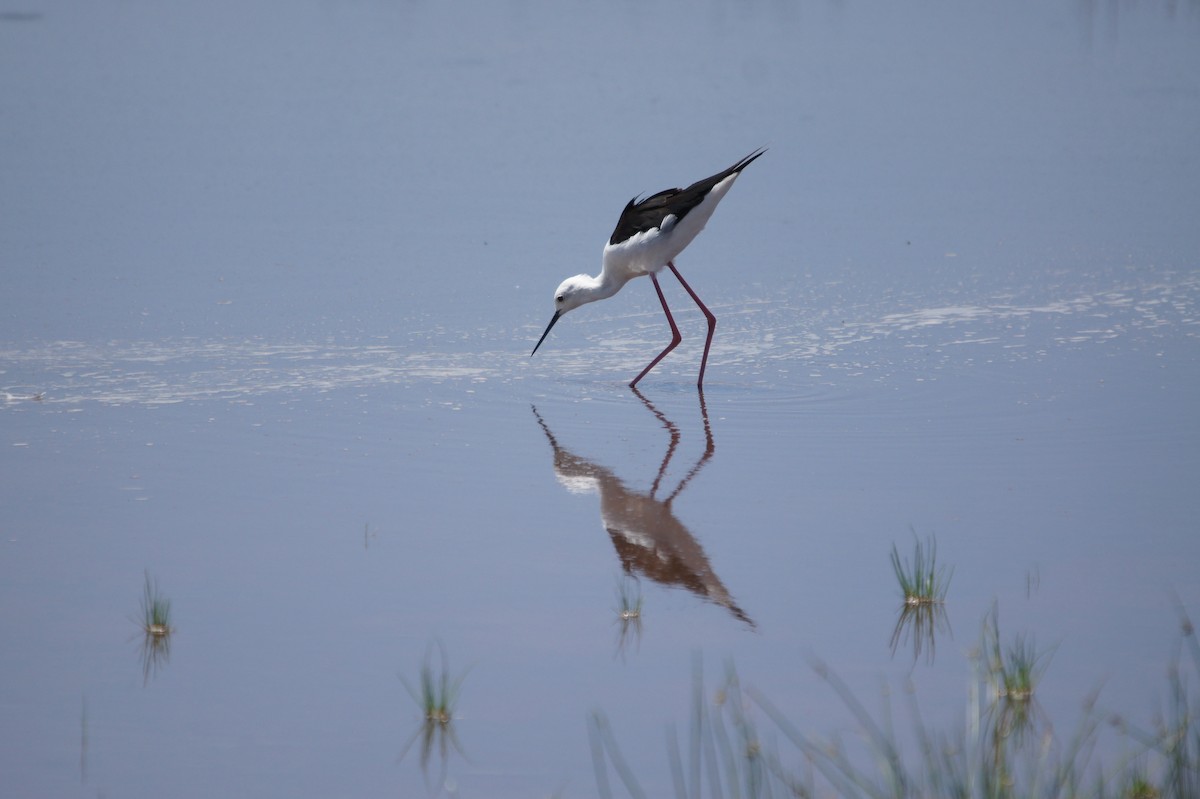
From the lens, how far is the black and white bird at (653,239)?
8023 mm

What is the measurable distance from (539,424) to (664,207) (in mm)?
1644

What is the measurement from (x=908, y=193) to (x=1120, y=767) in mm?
10323

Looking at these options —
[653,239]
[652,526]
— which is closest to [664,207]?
[653,239]

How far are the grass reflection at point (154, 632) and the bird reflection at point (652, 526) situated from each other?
Answer: 153 cm

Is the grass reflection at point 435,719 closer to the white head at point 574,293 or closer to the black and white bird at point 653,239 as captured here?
the black and white bird at point 653,239

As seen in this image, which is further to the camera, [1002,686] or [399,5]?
[399,5]

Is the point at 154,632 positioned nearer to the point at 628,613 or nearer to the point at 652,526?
the point at 628,613

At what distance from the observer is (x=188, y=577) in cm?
507

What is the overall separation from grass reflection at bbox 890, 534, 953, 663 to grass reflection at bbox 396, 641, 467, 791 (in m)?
1.32

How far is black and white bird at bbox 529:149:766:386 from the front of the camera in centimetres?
802

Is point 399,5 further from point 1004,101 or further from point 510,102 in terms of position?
point 1004,101

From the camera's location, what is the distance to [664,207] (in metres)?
8.12

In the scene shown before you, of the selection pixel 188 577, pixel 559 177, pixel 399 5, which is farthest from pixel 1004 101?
pixel 188 577

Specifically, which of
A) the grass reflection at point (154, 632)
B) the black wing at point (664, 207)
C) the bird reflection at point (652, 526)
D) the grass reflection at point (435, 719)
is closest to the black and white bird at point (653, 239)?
the black wing at point (664, 207)
